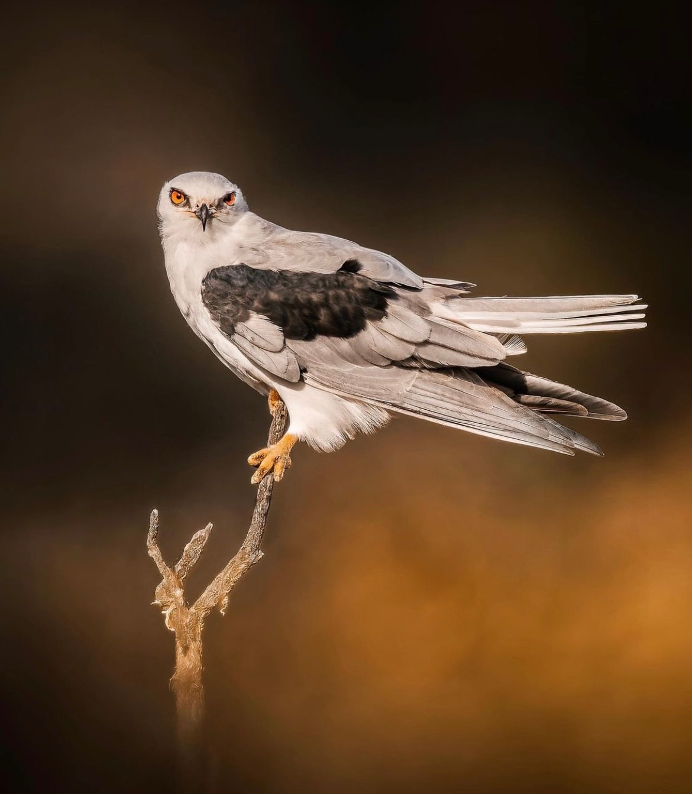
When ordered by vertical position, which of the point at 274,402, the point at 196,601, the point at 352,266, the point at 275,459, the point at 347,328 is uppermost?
the point at 352,266

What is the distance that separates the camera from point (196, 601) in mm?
1726

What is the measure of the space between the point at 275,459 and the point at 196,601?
33cm

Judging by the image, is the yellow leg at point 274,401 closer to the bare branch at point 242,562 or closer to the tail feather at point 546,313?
the bare branch at point 242,562

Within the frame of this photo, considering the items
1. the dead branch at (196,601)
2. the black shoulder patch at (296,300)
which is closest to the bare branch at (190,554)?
the dead branch at (196,601)

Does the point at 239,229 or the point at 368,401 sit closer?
the point at 368,401

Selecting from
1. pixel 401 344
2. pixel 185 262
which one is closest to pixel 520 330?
pixel 401 344

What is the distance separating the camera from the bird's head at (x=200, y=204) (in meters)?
1.66

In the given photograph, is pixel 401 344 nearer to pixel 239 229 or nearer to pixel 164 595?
pixel 239 229

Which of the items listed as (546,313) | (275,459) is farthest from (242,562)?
(546,313)

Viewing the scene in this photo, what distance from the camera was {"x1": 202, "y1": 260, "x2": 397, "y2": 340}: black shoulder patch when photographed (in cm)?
165

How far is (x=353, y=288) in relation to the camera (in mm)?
1689

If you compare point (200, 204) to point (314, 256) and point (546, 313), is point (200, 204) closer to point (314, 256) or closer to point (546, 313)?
point (314, 256)

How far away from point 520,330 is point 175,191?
0.74 m

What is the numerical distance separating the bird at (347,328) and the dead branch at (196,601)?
0.12 meters
